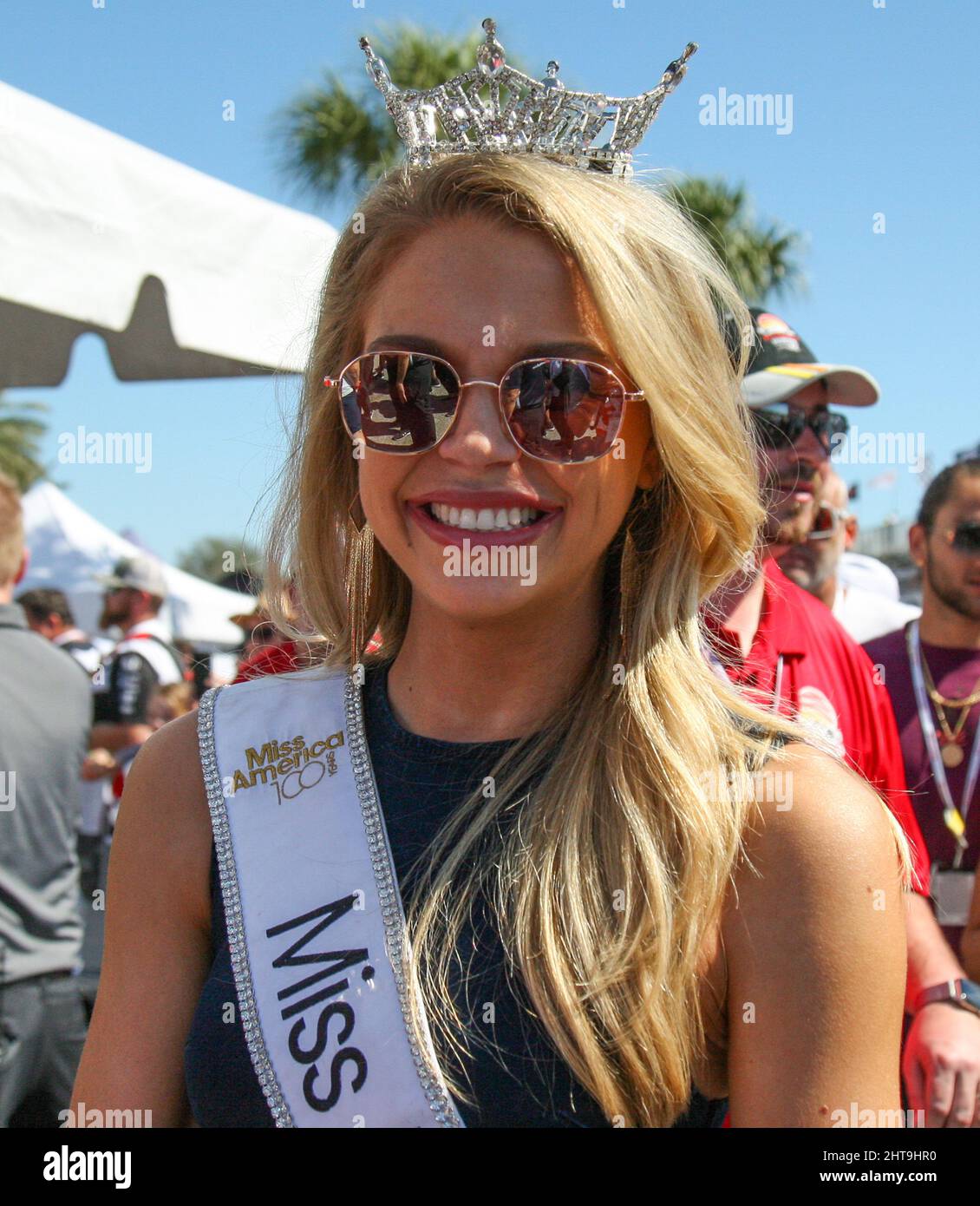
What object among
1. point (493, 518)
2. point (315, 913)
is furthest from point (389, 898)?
point (493, 518)

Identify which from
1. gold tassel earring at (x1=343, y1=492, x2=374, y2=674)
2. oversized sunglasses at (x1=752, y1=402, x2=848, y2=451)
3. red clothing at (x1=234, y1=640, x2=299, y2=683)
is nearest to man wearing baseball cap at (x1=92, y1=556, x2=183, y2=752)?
red clothing at (x1=234, y1=640, x2=299, y2=683)

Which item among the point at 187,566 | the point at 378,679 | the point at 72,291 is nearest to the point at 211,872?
the point at 378,679

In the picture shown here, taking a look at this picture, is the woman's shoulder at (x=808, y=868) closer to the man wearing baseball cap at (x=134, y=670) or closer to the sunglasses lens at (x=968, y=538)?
the sunglasses lens at (x=968, y=538)

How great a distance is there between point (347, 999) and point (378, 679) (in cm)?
47

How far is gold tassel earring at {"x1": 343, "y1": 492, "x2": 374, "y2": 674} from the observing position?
76.2 inches

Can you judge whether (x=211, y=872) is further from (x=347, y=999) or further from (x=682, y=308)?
(x=682, y=308)

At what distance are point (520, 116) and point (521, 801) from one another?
3.34ft

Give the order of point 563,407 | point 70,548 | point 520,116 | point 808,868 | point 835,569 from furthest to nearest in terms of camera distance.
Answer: point 70,548, point 835,569, point 520,116, point 563,407, point 808,868

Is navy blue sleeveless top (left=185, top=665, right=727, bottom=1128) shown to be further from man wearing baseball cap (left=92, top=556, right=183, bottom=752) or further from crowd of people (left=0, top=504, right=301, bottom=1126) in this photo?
man wearing baseball cap (left=92, top=556, right=183, bottom=752)

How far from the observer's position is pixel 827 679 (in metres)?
2.64

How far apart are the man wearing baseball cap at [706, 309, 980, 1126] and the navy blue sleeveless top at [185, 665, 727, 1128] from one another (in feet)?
2.33

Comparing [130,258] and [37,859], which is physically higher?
[130,258]

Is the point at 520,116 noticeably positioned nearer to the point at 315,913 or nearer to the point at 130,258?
the point at 315,913

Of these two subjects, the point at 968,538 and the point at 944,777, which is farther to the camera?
the point at 968,538
